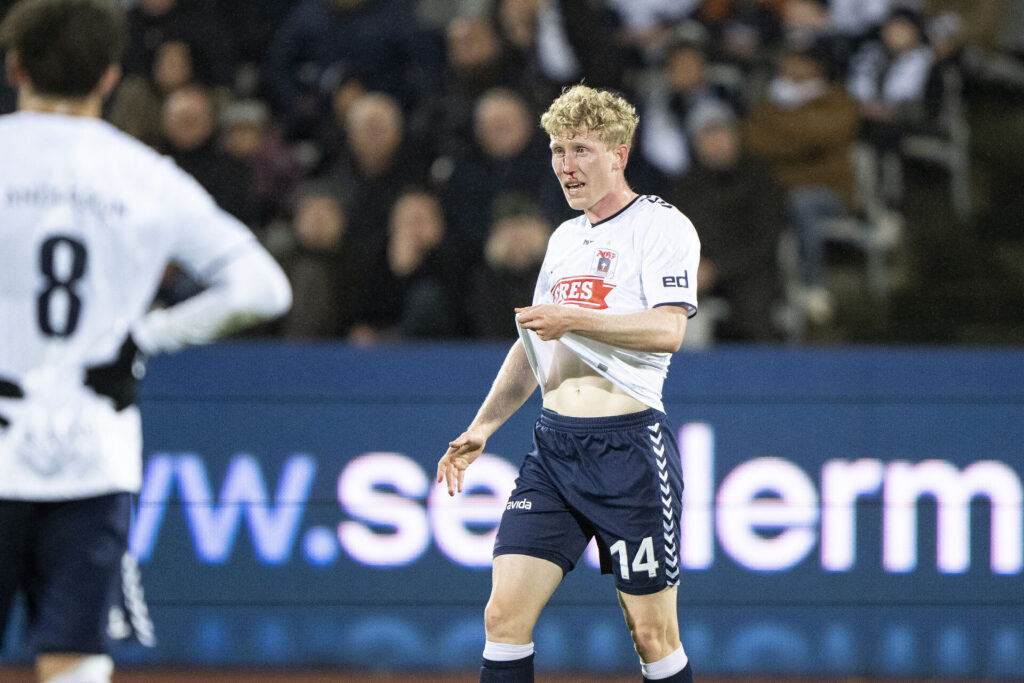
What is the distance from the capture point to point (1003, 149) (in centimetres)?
1034

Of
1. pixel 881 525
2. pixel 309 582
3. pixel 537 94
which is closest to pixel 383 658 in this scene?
pixel 309 582

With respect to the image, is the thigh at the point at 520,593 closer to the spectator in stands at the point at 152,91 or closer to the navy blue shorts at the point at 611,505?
the navy blue shorts at the point at 611,505

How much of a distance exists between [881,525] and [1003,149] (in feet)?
15.7

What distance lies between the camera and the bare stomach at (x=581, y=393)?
4.25 meters

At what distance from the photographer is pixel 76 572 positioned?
2910 mm

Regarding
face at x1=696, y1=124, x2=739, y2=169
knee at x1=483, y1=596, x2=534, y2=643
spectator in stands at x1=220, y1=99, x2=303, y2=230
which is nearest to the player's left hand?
knee at x1=483, y1=596, x2=534, y2=643

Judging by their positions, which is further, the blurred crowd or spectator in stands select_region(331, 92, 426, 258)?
spectator in stands select_region(331, 92, 426, 258)

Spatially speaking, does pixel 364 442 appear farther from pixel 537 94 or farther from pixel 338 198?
pixel 537 94

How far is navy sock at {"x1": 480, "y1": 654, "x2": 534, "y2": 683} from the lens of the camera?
4152 millimetres

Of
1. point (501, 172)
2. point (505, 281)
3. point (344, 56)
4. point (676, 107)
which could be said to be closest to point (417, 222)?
point (505, 281)

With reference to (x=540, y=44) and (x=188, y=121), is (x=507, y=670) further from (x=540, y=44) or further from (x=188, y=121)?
(x=540, y=44)

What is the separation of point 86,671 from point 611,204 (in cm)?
221

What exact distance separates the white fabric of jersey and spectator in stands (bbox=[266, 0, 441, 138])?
592 centimetres

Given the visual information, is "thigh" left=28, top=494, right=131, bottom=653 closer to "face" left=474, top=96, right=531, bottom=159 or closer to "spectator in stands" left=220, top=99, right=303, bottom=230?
"face" left=474, top=96, right=531, bottom=159
